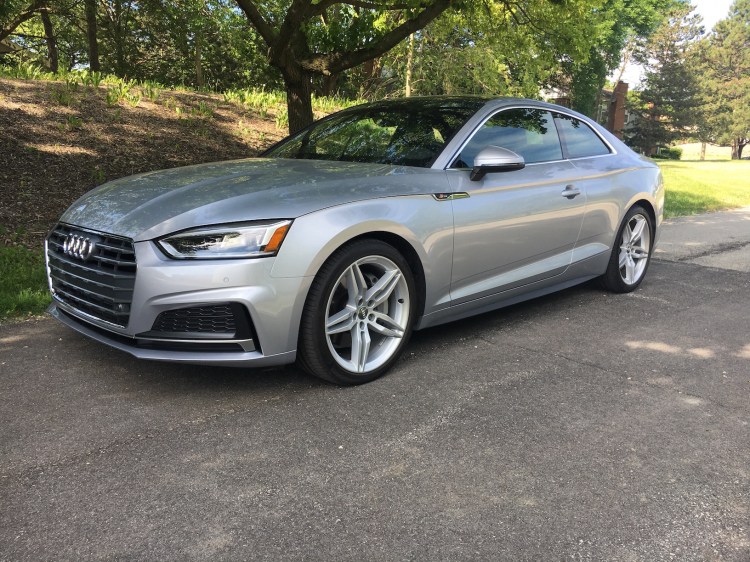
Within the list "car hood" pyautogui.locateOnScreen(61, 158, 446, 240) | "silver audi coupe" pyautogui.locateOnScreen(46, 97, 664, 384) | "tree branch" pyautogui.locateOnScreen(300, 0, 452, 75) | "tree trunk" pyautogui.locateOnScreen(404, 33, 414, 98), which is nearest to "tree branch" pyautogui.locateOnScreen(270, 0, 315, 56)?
"tree branch" pyautogui.locateOnScreen(300, 0, 452, 75)

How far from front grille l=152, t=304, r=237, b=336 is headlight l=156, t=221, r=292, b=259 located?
0.26 m

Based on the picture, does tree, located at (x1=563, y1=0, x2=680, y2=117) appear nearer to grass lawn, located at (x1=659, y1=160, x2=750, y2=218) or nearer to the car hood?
grass lawn, located at (x1=659, y1=160, x2=750, y2=218)

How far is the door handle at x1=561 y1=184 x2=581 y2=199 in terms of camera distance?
4.72 meters

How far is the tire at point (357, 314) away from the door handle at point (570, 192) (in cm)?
162

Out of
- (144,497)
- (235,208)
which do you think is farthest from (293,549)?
(235,208)

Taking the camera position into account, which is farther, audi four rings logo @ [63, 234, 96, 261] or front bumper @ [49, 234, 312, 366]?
audi four rings logo @ [63, 234, 96, 261]

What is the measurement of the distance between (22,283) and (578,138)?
457 cm

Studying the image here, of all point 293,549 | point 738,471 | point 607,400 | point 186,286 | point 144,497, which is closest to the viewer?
point 293,549

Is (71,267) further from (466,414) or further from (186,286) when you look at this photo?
(466,414)

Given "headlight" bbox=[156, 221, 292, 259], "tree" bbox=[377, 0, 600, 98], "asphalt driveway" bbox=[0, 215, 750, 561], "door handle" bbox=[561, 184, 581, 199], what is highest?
"tree" bbox=[377, 0, 600, 98]

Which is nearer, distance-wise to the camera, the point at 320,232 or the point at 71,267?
the point at 320,232

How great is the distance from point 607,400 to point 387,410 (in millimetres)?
1181

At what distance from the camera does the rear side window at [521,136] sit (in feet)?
14.0

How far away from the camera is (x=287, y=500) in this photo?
2.49 meters
